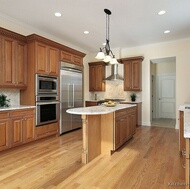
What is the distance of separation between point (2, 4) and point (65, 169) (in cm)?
347

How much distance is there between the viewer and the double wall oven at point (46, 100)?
379 centimetres

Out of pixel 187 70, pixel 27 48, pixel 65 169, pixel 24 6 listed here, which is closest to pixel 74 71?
pixel 27 48

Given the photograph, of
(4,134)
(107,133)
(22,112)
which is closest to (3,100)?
(22,112)

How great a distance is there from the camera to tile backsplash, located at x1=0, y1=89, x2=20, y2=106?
12.1ft

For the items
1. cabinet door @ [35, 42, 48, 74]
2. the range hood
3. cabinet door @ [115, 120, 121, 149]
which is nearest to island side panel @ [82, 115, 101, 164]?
cabinet door @ [115, 120, 121, 149]

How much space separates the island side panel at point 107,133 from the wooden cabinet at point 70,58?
234 cm

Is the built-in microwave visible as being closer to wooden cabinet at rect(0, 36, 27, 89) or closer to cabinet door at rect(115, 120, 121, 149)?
wooden cabinet at rect(0, 36, 27, 89)

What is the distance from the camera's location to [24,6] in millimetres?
3244

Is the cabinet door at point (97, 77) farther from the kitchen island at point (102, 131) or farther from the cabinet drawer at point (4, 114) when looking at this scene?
the cabinet drawer at point (4, 114)

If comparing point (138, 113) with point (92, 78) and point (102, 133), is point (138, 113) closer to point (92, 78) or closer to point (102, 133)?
point (92, 78)

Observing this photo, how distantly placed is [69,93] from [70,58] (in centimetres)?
109

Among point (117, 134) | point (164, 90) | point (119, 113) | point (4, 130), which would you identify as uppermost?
point (164, 90)

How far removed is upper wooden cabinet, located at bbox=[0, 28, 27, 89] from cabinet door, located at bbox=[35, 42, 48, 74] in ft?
1.12

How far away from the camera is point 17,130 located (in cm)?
328
